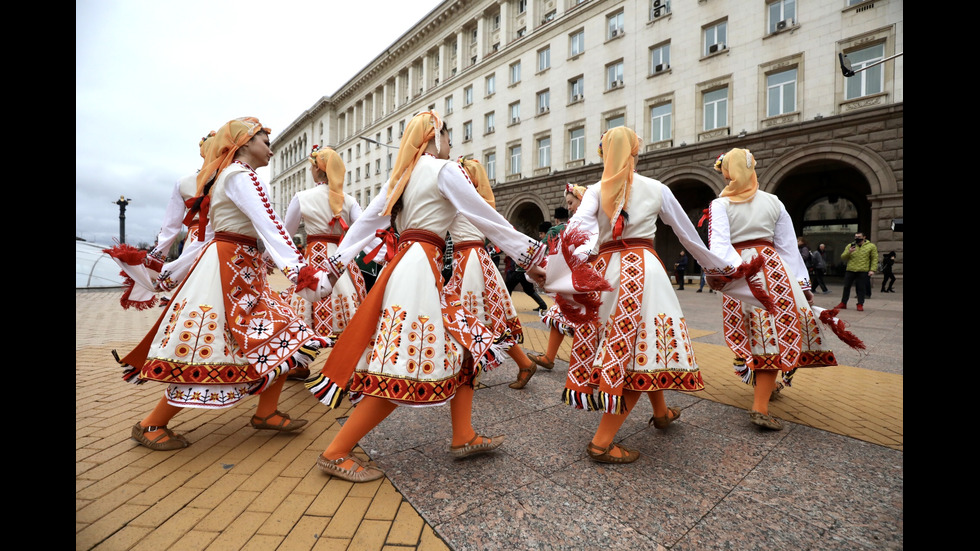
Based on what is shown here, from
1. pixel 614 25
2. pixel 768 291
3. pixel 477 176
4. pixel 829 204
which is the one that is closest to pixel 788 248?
pixel 768 291

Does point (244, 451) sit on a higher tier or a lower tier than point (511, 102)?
lower

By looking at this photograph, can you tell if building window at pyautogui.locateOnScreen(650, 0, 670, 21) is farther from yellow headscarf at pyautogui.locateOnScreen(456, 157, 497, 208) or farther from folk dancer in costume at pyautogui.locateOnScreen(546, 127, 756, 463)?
folk dancer in costume at pyautogui.locateOnScreen(546, 127, 756, 463)

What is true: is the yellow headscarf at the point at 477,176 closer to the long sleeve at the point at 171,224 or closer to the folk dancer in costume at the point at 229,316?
the folk dancer in costume at the point at 229,316

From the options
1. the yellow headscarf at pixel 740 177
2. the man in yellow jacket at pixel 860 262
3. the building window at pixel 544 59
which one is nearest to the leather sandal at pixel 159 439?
the yellow headscarf at pixel 740 177

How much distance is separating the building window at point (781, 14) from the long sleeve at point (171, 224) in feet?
67.8

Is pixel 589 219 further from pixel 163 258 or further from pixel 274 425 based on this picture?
pixel 163 258

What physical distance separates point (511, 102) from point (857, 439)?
1095 inches

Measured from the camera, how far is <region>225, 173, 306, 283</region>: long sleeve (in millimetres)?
2369

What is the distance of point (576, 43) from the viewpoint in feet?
80.3

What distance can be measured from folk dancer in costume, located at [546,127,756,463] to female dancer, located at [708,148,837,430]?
0.69 meters
